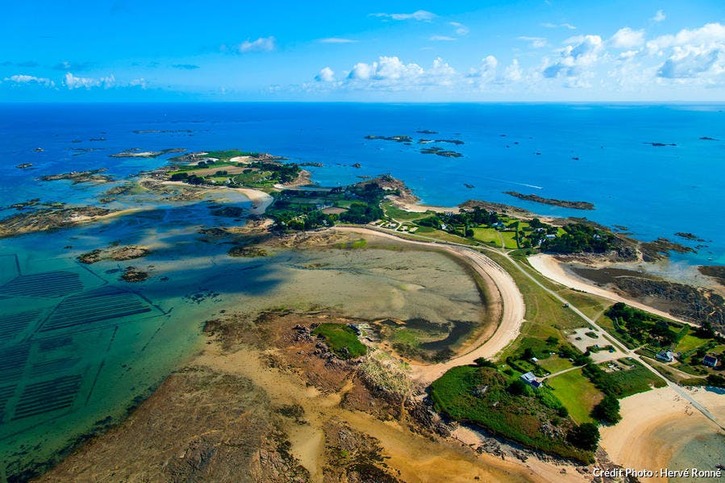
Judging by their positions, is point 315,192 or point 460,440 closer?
point 460,440

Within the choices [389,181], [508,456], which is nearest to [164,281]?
[508,456]

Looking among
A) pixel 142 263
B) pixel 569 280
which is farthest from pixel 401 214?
pixel 142 263

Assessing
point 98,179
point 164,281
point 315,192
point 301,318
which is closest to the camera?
point 301,318

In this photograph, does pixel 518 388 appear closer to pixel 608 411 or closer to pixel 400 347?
pixel 608 411

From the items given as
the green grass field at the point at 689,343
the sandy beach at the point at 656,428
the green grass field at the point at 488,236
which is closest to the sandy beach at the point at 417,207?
the green grass field at the point at 488,236

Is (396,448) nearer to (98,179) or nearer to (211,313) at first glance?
(211,313)

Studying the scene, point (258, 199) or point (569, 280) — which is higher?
point (258, 199)

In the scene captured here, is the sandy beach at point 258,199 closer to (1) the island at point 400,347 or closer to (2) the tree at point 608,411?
(1) the island at point 400,347
